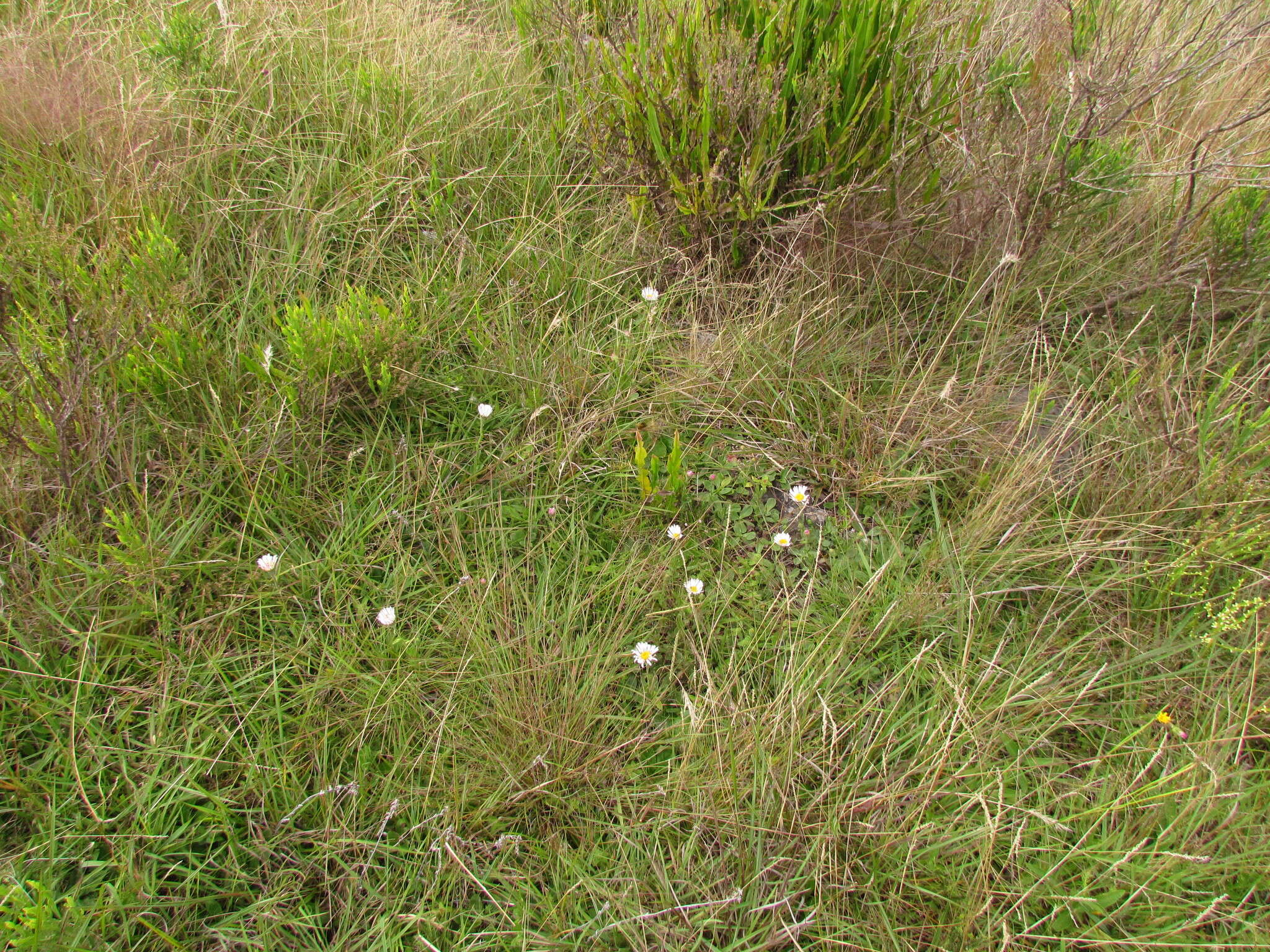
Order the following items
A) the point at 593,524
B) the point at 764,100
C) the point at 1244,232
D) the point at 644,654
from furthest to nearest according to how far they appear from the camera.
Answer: the point at 1244,232 → the point at 764,100 → the point at 593,524 → the point at 644,654

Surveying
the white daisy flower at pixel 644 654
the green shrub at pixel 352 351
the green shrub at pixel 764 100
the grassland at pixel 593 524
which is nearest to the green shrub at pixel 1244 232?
→ the grassland at pixel 593 524

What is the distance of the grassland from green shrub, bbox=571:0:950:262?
0.50 ft

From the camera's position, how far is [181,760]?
5.50ft

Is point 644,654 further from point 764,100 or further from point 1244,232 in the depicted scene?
point 1244,232

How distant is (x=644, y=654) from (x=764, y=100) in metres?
1.70

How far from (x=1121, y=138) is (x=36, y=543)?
12.6ft

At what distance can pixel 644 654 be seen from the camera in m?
1.91

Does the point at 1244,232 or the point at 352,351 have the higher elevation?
the point at 1244,232

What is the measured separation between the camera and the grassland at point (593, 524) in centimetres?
156

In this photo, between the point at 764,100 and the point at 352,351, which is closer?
the point at 352,351

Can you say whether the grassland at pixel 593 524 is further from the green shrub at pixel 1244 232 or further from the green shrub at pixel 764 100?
the green shrub at pixel 764 100

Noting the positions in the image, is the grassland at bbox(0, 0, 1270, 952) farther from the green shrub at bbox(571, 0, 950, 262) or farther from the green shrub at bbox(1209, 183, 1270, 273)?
the green shrub at bbox(571, 0, 950, 262)

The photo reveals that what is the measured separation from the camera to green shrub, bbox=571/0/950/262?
2.41 m

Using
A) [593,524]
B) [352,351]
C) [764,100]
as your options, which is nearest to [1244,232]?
[764,100]
